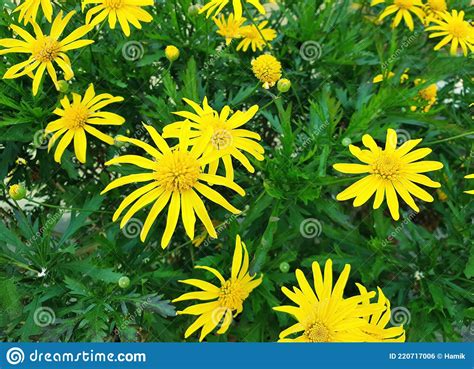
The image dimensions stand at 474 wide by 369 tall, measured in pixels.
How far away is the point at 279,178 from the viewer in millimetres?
1198

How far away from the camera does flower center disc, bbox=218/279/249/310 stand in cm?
119

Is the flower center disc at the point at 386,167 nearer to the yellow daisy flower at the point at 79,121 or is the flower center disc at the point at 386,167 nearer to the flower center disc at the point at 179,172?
the flower center disc at the point at 179,172

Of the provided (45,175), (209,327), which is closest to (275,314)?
(209,327)

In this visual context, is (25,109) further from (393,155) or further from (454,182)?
(454,182)

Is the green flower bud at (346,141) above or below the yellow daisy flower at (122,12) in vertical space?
below

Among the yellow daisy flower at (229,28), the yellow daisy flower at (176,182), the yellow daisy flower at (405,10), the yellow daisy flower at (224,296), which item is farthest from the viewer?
the yellow daisy flower at (405,10)

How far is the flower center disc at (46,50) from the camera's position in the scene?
1232mm

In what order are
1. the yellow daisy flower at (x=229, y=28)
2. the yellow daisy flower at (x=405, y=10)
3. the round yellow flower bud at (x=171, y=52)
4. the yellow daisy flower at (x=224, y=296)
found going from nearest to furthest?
the yellow daisy flower at (x=224, y=296) < the round yellow flower bud at (x=171, y=52) < the yellow daisy flower at (x=229, y=28) < the yellow daisy flower at (x=405, y=10)

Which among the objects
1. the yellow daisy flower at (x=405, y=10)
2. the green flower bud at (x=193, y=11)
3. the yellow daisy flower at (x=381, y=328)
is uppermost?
the yellow daisy flower at (x=405, y=10)

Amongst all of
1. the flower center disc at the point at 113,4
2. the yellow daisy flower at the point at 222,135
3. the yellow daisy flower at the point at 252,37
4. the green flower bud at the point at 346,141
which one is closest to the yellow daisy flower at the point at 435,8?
the yellow daisy flower at the point at 252,37

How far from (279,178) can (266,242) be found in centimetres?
14

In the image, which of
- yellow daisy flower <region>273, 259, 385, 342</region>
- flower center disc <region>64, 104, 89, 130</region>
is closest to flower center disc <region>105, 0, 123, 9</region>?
flower center disc <region>64, 104, 89, 130</region>

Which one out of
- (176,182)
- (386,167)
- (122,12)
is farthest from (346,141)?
(122,12)

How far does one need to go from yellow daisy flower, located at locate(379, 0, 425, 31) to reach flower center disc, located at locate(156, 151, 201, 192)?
0.85 metres
